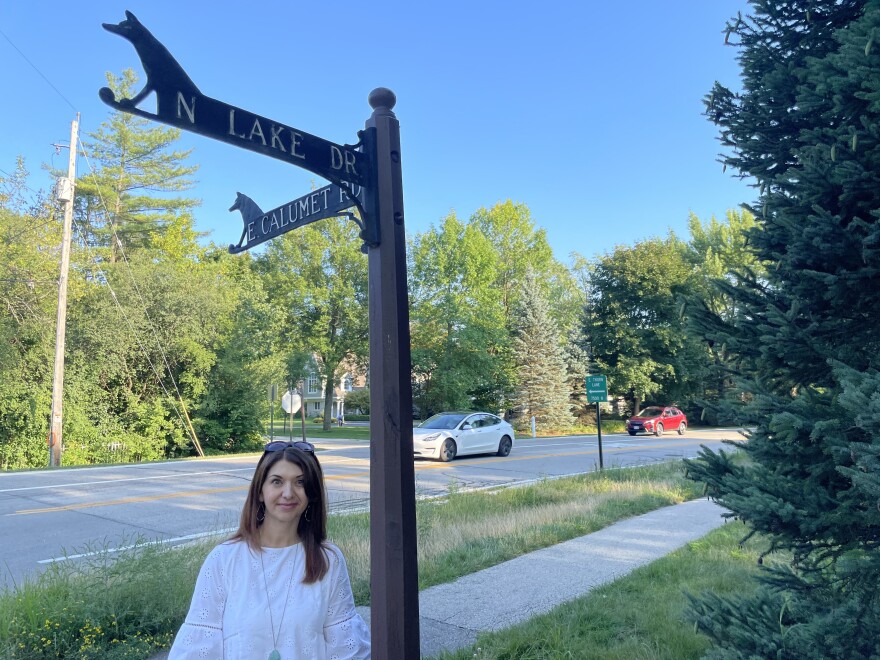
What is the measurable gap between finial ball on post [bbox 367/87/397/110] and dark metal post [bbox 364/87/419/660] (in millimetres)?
320

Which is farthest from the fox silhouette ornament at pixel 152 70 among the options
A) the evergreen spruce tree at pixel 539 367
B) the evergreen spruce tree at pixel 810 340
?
the evergreen spruce tree at pixel 539 367

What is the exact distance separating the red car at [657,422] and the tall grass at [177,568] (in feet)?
74.6

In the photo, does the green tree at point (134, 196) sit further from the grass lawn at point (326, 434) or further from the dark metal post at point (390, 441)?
the dark metal post at point (390, 441)

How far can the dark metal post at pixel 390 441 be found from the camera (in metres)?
2.71

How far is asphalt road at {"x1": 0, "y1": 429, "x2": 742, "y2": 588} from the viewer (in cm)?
770

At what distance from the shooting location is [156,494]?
11625 mm

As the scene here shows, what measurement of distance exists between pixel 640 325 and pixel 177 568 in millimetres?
41051

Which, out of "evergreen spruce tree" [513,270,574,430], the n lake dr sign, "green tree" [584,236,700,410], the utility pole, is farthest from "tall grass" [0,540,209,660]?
"green tree" [584,236,700,410]

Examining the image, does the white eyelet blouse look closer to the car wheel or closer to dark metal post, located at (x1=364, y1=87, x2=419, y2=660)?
dark metal post, located at (x1=364, y1=87, x2=419, y2=660)

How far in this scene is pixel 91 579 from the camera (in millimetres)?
4398

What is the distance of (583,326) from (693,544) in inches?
1500

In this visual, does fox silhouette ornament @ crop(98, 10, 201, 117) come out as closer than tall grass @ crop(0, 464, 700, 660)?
Yes

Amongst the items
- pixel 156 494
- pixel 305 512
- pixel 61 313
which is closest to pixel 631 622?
pixel 305 512

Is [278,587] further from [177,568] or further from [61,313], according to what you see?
[61,313]
